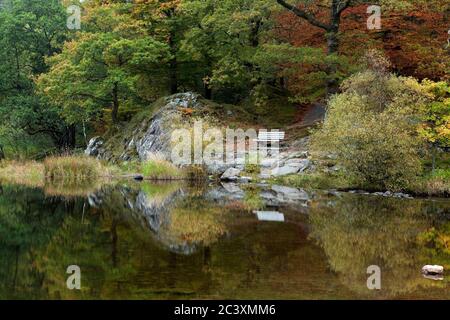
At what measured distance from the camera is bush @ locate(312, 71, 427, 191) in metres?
16.1

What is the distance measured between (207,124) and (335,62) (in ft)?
18.8

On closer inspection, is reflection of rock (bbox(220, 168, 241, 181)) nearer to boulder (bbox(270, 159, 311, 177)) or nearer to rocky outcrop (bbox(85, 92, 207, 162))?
boulder (bbox(270, 159, 311, 177))

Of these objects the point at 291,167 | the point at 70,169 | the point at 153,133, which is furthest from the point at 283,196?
the point at 153,133

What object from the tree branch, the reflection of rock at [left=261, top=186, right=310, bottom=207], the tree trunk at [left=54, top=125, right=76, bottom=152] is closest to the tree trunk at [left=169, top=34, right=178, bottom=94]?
the tree branch

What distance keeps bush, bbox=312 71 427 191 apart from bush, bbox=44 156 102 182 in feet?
30.0

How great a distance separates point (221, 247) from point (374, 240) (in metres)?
2.59

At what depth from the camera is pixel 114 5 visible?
29859 mm

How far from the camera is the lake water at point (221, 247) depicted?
20.4ft

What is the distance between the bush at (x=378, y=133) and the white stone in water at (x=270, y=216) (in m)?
5.17

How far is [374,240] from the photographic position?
927 cm

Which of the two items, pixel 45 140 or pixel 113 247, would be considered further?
pixel 45 140

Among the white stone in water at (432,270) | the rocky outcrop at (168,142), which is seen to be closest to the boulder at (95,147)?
the rocky outcrop at (168,142)
